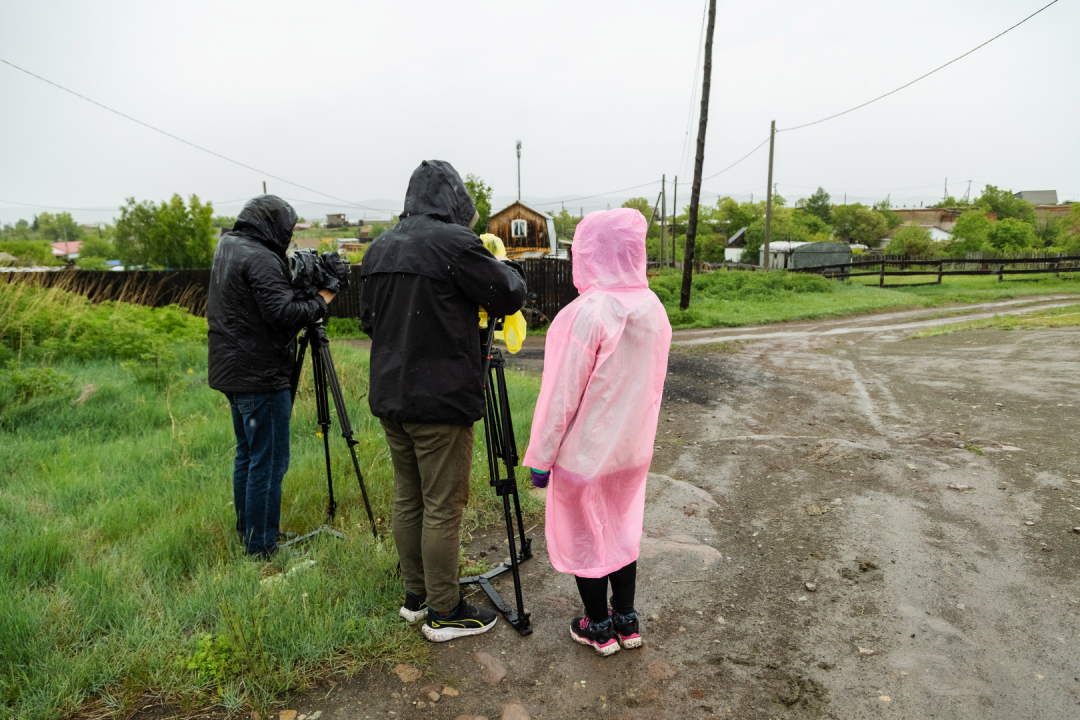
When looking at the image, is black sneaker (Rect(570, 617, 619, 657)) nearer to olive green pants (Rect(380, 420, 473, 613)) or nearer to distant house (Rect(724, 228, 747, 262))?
olive green pants (Rect(380, 420, 473, 613))

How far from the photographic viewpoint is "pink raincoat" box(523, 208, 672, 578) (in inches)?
97.4

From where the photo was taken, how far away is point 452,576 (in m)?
2.75

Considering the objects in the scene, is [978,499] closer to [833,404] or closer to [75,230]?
[833,404]

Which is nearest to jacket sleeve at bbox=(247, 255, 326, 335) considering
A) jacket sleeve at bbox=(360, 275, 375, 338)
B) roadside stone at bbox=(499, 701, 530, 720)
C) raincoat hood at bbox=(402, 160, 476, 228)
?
jacket sleeve at bbox=(360, 275, 375, 338)

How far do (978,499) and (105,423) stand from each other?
7431mm

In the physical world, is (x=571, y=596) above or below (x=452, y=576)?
below

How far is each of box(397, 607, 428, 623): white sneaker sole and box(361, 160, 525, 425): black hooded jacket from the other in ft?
3.25

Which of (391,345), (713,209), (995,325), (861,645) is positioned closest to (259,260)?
(391,345)


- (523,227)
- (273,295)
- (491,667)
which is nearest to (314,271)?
(273,295)

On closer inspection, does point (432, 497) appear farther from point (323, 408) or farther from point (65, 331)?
point (65, 331)

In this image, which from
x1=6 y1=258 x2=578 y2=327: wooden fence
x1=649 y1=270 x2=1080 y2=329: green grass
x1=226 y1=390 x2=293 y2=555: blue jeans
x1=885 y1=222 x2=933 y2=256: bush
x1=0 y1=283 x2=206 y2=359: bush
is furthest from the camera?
x1=885 y1=222 x2=933 y2=256: bush

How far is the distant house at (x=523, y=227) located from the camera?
40.2m

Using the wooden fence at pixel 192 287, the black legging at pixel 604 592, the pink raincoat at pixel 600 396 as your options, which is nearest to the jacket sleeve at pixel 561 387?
the pink raincoat at pixel 600 396

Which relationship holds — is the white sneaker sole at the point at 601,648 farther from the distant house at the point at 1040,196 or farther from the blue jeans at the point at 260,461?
the distant house at the point at 1040,196
